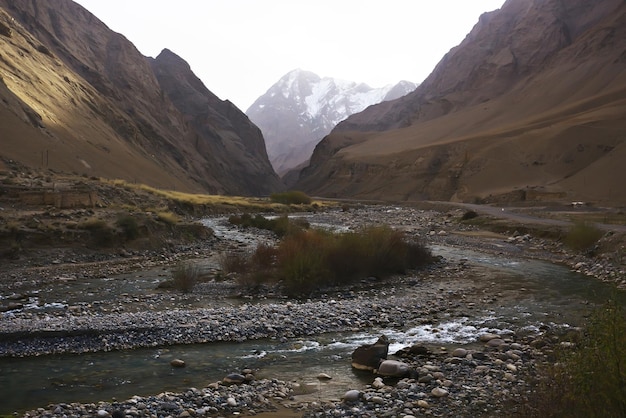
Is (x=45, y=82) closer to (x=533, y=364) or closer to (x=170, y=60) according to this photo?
(x=533, y=364)

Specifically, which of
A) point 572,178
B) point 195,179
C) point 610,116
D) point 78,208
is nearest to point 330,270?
point 78,208

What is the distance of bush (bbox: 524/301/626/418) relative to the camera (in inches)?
208

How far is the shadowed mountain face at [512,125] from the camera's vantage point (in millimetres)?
70375

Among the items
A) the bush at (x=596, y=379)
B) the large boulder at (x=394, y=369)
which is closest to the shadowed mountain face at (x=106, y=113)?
the large boulder at (x=394, y=369)

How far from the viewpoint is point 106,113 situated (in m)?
79.9

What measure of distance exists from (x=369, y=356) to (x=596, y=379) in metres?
5.38

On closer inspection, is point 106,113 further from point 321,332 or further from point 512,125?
point 321,332

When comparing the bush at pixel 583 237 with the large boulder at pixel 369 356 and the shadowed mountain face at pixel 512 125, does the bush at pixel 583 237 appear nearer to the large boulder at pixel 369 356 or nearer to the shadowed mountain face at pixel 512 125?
the large boulder at pixel 369 356

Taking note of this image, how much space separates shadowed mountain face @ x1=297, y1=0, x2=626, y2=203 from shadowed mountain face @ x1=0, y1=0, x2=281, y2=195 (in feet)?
81.4

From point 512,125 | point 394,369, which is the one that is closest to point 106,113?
point 512,125

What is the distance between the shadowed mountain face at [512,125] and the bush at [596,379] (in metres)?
50.2

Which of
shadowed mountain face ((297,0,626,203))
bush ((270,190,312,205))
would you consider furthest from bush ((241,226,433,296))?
bush ((270,190,312,205))

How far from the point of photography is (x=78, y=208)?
1193 inches

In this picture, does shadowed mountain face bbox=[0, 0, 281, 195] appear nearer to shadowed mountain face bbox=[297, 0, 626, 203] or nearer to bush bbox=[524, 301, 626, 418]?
shadowed mountain face bbox=[297, 0, 626, 203]
